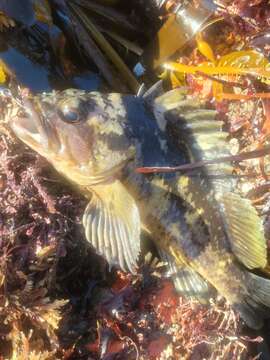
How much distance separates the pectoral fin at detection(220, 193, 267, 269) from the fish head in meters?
0.86

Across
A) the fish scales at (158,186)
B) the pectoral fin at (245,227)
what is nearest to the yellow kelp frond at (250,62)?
the fish scales at (158,186)

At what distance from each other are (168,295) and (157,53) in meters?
2.20

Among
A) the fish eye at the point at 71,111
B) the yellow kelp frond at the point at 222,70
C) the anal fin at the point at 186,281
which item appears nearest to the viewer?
the fish eye at the point at 71,111

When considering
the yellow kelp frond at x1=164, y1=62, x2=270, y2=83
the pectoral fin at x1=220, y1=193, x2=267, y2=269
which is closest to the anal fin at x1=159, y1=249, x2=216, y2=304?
the pectoral fin at x1=220, y1=193, x2=267, y2=269

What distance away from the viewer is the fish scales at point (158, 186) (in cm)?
270

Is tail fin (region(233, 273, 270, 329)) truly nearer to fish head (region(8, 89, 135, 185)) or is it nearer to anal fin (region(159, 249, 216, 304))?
anal fin (region(159, 249, 216, 304))

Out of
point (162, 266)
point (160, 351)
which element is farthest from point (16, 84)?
point (160, 351)

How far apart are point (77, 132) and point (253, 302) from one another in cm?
185

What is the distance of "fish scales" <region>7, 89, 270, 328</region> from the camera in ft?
8.87

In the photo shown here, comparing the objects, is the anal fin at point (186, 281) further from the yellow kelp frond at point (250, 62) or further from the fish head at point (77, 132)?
the yellow kelp frond at point (250, 62)

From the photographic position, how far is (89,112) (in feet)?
8.98

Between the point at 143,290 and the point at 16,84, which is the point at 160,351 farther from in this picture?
the point at 16,84

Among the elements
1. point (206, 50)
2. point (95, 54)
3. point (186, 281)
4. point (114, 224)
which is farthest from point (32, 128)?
point (206, 50)

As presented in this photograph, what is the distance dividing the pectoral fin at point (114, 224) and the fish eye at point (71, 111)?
0.53 m
